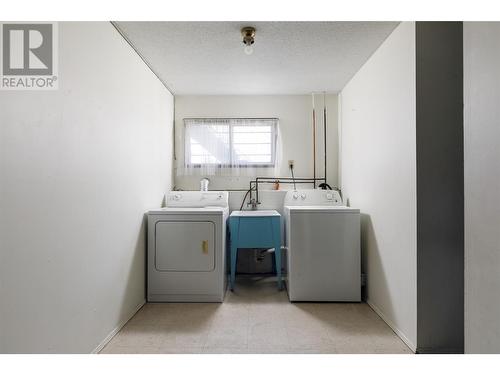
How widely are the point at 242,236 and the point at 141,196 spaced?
102 cm

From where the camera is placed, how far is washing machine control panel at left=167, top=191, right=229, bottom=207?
314 centimetres

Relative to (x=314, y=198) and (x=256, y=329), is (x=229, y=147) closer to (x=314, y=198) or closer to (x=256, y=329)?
(x=314, y=198)

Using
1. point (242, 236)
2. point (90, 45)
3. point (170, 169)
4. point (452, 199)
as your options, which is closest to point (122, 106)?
point (90, 45)

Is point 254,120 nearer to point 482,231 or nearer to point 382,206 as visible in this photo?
point 382,206

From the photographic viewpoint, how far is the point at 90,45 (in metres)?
1.62

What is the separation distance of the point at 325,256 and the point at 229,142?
1787mm

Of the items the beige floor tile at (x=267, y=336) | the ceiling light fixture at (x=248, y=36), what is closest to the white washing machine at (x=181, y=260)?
the beige floor tile at (x=267, y=336)

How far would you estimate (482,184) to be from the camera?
960mm

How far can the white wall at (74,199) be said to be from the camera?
3.68ft

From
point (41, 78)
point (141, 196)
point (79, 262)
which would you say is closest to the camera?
point (41, 78)

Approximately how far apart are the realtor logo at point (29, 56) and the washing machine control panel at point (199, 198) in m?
1.90

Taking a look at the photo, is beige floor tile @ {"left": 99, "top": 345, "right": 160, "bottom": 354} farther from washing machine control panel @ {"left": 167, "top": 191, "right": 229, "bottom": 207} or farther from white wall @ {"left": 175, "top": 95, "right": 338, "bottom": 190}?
white wall @ {"left": 175, "top": 95, "right": 338, "bottom": 190}

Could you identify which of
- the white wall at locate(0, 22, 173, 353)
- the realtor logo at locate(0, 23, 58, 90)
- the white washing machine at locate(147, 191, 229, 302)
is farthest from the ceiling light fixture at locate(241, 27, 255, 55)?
the white washing machine at locate(147, 191, 229, 302)

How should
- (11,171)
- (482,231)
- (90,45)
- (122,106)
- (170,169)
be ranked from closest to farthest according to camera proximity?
(482,231), (11,171), (90,45), (122,106), (170,169)
